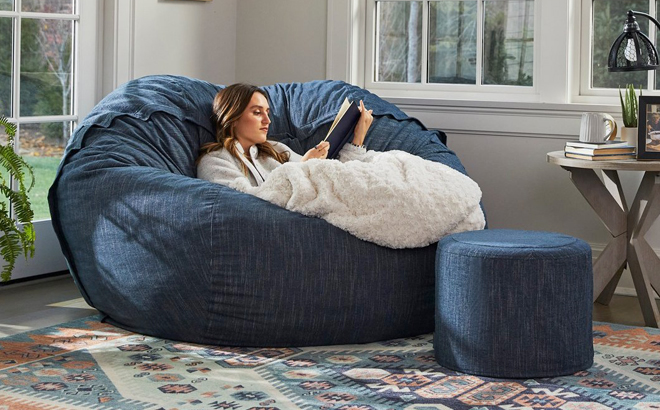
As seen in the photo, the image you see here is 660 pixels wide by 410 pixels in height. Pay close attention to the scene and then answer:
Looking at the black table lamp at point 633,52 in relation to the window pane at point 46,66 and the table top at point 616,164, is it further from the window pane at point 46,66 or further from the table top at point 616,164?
the window pane at point 46,66

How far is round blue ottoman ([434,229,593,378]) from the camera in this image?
265cm

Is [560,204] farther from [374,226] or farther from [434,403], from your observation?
[434,403]

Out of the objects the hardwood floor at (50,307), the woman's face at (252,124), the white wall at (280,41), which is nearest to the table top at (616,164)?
the hardwood floor at (50,307)

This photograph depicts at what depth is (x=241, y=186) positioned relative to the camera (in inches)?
125

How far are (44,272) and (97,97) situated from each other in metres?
0.81

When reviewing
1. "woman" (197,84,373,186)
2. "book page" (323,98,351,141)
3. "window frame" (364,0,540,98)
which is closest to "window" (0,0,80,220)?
"woman" (197,84,373,186)

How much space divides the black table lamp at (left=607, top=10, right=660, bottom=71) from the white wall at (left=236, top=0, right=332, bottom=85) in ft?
5.14

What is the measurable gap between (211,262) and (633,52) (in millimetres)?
1913

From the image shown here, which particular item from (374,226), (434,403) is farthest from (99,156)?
(434,403)

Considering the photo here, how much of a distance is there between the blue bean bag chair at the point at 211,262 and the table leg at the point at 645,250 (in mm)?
940

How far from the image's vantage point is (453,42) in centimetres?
449

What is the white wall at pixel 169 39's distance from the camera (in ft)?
13.5

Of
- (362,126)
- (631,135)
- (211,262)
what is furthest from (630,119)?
(211,262)

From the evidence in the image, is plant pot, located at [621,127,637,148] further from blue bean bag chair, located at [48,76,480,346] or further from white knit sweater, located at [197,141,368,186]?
blue bean bag chair, located at [48,76,480,346]
